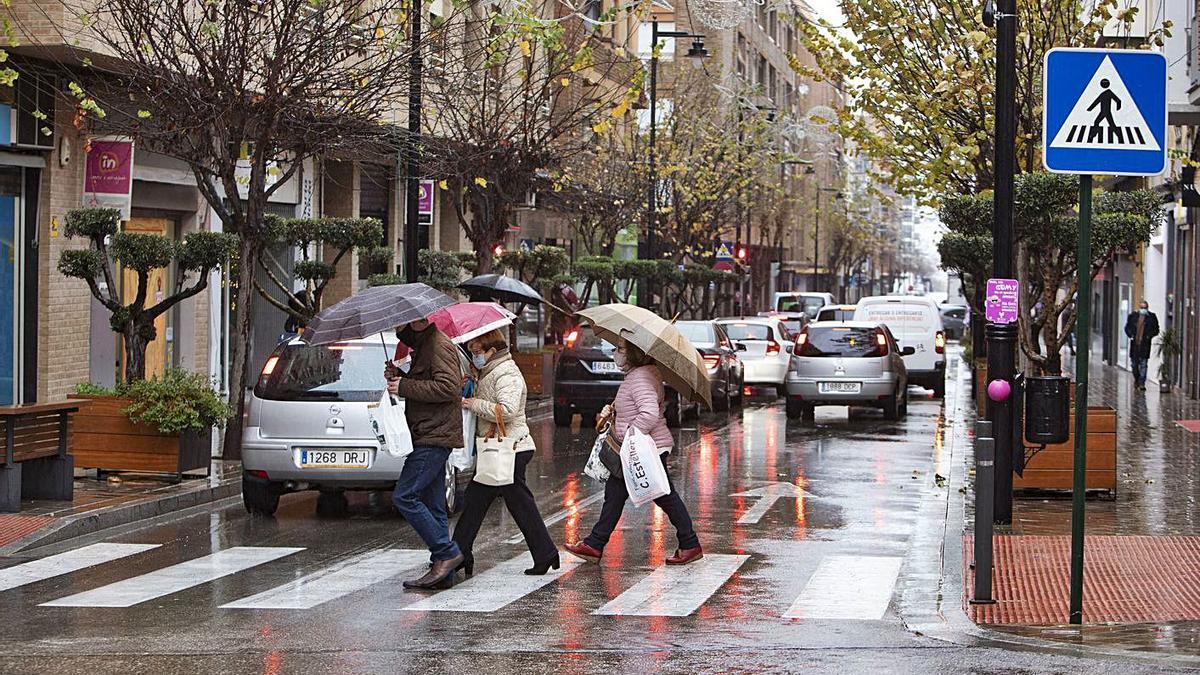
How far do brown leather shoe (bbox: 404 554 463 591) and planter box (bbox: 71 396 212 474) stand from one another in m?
5.58

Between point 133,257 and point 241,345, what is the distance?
1.73m

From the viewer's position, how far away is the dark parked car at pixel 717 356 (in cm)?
2783

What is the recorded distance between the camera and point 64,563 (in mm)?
11992

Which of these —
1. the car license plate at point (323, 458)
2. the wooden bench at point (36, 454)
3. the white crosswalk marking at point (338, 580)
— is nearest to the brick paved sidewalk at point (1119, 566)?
the white crosswalk marking at point (338, 580)

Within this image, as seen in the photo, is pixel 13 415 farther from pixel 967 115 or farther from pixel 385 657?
pixel 967 115

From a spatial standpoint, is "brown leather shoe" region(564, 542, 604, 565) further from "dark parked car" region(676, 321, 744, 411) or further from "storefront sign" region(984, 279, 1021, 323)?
"dark parked car" region(676, 321, 744, 411)

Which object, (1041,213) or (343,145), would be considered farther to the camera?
(343,145)

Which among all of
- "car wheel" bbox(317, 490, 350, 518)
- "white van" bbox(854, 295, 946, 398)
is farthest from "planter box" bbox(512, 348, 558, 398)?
"car wheel" bbox(317, 490, 350, 518)

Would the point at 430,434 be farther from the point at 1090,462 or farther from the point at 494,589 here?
the point at 1090,462

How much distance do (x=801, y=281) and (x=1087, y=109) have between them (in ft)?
329

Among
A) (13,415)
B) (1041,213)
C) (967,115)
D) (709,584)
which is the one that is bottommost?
(709,584)

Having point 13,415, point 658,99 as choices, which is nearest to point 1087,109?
point 13,415

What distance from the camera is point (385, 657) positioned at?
28.3 feet

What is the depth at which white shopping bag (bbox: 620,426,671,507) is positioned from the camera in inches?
472
